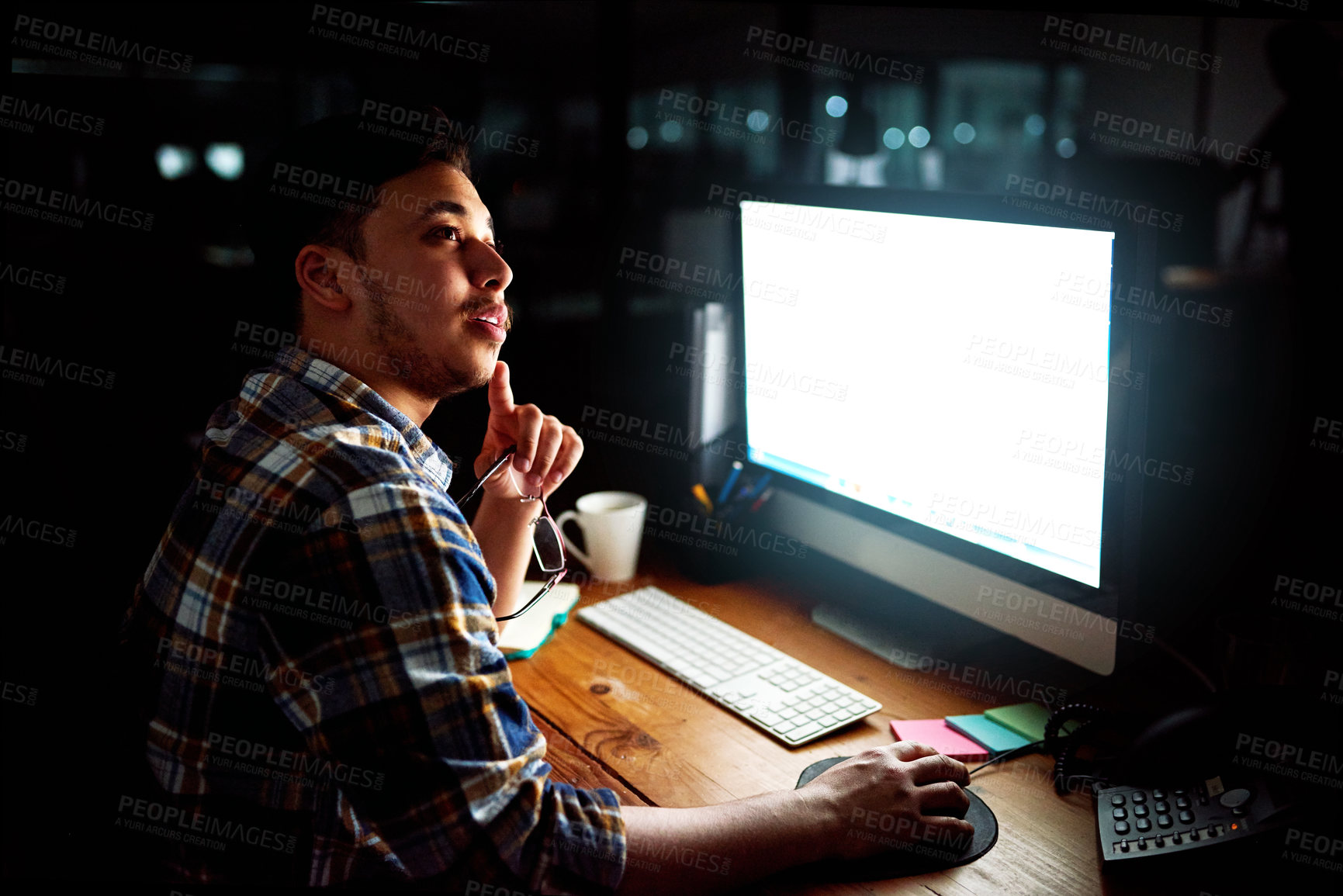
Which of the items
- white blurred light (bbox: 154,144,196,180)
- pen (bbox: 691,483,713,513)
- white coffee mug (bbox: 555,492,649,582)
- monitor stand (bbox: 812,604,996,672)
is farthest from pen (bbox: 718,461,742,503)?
white blurred light (bbox: 154,144,196,180)

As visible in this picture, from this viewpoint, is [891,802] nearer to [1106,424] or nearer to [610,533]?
[1106,424]

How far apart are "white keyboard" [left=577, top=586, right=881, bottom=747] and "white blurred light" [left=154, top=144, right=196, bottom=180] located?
4.53ft

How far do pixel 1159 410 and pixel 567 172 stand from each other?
1.07m

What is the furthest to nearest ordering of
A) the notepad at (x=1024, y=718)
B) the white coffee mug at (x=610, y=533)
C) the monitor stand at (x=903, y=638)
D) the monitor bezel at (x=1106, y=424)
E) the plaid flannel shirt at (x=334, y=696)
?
the white coffee mug at (x=610, y=533) < the monitor stand at (x=903, y=638) < the notepad at (x=1024, y=718) < the monitor bezel at (x=1106, y=424) < the plaid flannel shirt at (x=334, y=696)

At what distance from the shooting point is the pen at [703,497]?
57.3 inches

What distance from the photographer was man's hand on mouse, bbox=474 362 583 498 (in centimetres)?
122

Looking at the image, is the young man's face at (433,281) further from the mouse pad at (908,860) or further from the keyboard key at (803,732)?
the mouse pad at (908,860)

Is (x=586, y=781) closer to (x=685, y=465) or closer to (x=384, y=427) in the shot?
(x=384, y=427)

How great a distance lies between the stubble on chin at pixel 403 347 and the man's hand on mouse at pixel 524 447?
4.6 inches

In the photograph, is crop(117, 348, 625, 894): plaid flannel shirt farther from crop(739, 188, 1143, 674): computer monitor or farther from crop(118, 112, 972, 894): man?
crop(739, 188, 1143, 674): computer monitor

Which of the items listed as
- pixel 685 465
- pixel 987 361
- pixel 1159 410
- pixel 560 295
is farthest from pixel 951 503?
pixel 560 295

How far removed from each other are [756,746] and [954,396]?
460 mm

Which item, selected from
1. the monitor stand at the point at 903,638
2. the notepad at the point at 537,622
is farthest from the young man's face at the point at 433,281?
the monitor stand at the point at 903,638

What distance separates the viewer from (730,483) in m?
1.46
